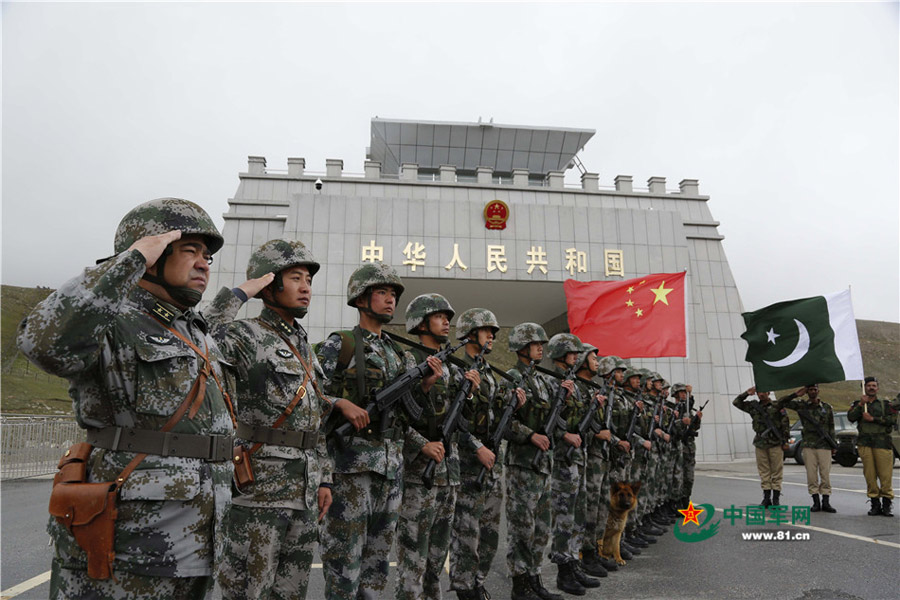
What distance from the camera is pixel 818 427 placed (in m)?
9.14

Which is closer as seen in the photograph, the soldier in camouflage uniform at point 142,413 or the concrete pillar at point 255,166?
the soldier in camouflage uniform at point 142,413

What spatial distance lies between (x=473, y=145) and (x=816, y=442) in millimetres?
18201

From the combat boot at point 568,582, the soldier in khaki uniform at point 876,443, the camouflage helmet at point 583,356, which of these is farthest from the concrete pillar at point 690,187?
the combat boot at point 568,582

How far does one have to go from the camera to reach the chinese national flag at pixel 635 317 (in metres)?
12.2

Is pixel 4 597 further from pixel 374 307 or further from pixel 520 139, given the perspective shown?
pixel 520 139

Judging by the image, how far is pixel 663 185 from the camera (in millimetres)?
22266

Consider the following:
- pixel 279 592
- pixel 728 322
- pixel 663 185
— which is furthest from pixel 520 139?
pixel 279 592

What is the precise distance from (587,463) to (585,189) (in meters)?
16.6

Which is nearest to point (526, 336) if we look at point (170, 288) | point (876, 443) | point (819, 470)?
point (170, 288)

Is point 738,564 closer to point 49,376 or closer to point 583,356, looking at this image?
point 583,356

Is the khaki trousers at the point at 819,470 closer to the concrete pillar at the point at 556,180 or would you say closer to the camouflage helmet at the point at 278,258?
the camouflage helmet at the point at 278,258

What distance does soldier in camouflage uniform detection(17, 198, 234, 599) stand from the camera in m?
1.69

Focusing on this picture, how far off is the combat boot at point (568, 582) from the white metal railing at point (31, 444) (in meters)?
11.3

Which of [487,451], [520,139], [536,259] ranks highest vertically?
[520,139]
